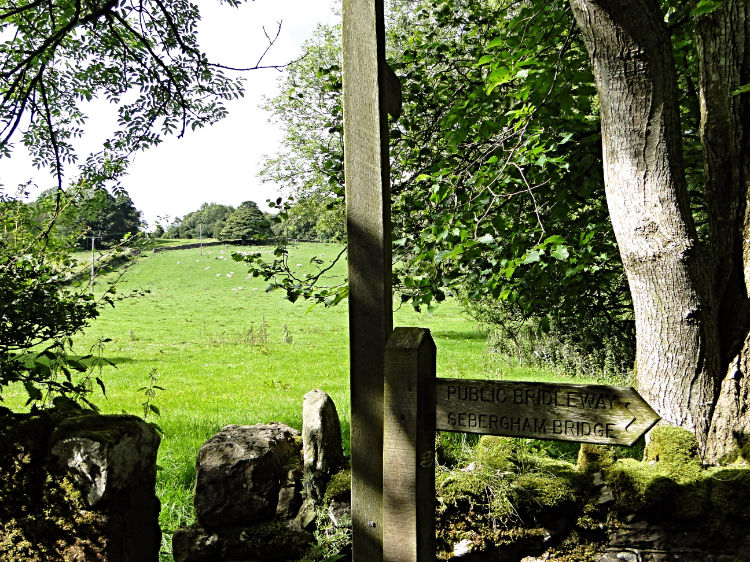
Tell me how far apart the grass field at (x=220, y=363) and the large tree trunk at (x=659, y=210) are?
223cm

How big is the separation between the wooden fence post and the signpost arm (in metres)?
0.08

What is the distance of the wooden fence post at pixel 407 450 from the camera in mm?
2092

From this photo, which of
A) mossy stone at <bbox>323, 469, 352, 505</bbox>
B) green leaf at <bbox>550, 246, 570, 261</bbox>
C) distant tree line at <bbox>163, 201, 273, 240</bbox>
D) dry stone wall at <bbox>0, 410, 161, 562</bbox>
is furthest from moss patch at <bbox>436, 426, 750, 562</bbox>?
distant tree line at <bbox>163, 201, 273, 240</bbox>

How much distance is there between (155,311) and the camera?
3162cm

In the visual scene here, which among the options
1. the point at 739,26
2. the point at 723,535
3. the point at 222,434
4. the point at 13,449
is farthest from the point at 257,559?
the point at 739,26

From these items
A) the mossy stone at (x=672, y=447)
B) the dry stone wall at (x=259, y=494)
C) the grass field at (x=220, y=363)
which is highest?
the mossy stone at (x=672, y=447)

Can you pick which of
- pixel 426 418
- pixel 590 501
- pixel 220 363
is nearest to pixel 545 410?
pixel 426 418

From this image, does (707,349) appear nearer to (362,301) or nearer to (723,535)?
(723,535)

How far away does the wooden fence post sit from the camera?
6.86ft

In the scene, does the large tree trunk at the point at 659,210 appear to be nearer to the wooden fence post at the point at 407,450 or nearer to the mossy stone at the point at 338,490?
the wooden fence post at the point at 407,450

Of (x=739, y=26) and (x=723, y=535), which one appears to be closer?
(x=723, y=535)

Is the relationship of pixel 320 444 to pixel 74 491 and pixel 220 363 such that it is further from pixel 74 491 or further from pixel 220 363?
pixel 220 363

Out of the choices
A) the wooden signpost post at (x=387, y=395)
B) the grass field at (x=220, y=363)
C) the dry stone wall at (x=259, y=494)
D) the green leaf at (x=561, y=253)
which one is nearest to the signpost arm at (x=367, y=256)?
the wooden signpost post at (x=387, y=395)

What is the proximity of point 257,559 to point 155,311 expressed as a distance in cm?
3129
